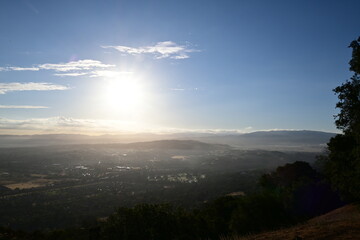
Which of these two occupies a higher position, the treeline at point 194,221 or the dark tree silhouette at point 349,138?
the dark tree silhouette at point 349,138

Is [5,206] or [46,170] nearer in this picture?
[5,206]

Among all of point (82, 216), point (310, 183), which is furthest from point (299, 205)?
point (82, 216)

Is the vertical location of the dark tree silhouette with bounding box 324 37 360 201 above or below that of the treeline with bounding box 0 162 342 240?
above

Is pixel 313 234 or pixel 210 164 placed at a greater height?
pixel 313 234

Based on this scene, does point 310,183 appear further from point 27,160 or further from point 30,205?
point 27,160

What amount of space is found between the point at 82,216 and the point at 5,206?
30610 millimetres

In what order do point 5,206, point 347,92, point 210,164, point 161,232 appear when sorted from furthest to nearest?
point 210,164 < point 5,206 < point 161,232 < point 347,92

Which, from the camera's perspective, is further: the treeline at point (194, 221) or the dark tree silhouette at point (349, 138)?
the treeline at point (194, 221)

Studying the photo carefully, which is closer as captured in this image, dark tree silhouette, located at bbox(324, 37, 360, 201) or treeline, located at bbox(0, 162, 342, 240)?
dark tree silhouette, located at bbox(324, 37, 360, 201)

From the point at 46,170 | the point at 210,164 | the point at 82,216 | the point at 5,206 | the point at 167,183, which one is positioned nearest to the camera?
the point at 82,216

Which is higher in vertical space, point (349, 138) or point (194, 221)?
point (349, 138)

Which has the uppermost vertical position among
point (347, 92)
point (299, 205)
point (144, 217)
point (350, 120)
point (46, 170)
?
point (347, 92)

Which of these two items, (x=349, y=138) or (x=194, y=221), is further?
(x=194, y=221)

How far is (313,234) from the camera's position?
1080 cm
